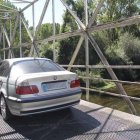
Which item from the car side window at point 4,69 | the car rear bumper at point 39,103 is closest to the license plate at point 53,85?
the car rear bumper at point 39,103

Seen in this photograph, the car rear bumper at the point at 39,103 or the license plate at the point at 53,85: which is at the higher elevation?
the license plate at the point at 53,85

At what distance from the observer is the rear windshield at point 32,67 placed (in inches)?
237

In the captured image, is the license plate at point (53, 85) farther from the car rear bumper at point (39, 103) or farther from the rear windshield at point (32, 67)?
the rear windshield at point (32, 67)

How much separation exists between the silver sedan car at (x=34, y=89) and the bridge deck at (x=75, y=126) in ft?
0.95

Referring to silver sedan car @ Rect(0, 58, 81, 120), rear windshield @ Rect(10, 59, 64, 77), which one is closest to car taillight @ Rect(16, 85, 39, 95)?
silver sedan car @ Rect(0, 58, 81, 120)

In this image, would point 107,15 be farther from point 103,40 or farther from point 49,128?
point 49,128

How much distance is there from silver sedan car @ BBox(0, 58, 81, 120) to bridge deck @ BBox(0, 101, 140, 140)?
29cm

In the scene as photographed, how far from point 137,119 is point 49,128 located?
65.5 inches

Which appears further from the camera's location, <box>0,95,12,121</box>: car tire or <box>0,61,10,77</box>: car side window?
<box>0,61,10,77</box>: car side window

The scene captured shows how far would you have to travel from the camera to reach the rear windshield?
601 cm

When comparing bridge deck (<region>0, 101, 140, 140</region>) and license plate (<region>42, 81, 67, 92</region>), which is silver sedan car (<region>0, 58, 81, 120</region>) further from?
bridge deck (<region>0, 101, 140, 140</region>)

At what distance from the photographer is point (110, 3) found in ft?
114

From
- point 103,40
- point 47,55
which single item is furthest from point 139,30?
point 47,55

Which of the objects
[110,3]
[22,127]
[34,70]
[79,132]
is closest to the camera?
[79,132]
